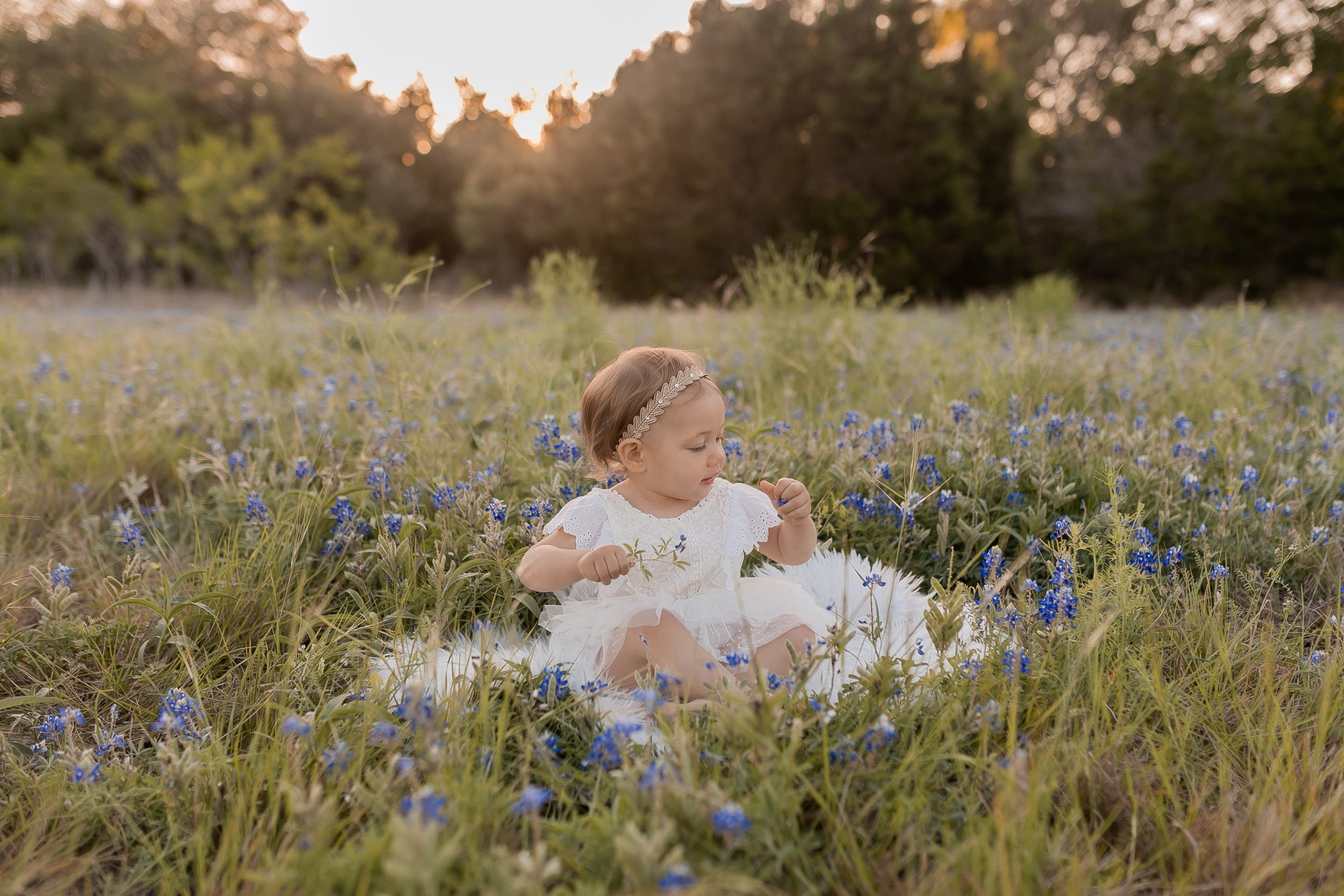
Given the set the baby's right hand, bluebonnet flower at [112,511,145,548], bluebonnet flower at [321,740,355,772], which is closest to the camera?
bluebonnet flower at [321,740,355,772]

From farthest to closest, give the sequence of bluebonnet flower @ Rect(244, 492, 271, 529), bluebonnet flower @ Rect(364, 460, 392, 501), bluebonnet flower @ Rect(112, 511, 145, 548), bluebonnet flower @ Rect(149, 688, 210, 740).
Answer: bluebonnet flower @ Rect(364, 460, 392, 501), bluebonnet flower @ Rect(244, 492, 271, 529), bluebonnet flower @ Rect(112, 511, 145, 548), bluebonnet flower @ Rect(149, 688, 210, 740)

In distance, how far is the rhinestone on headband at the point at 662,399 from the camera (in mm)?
1938

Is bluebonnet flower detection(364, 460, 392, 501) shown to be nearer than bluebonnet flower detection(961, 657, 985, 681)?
No

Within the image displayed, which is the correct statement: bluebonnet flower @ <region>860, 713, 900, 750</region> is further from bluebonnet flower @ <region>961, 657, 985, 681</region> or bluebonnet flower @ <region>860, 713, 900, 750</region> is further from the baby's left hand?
the baby's left hand

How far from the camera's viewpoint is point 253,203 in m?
18.1

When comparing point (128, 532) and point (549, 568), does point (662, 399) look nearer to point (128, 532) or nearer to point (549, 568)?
point (549, 568)

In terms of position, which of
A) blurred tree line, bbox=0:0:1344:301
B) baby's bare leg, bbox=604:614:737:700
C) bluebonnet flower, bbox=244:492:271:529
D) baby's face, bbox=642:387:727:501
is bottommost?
baby's bare leg, bbox=604:614:737:700

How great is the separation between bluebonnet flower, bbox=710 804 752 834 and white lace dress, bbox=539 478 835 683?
0.78 m

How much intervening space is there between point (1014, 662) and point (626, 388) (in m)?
1.11

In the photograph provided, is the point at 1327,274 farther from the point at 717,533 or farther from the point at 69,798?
the point at 69,798

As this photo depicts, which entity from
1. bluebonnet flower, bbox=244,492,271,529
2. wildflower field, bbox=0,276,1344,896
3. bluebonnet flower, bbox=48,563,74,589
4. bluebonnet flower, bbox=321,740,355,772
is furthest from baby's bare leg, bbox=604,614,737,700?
bluebonnet flower, bbox=48,563,74,589

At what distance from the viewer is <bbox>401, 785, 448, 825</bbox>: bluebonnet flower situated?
3.74 feet

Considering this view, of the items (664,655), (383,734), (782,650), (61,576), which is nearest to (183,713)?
(383,734)

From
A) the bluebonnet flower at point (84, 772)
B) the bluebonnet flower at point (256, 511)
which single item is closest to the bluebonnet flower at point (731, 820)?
the bluebonnet flower at point (84, 772)
